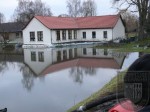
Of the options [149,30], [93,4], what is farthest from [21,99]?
[93,4]

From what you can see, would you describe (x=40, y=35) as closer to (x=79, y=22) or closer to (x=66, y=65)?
(x=79, y=22)

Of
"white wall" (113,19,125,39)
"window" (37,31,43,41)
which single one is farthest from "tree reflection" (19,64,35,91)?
"white wall" (113,19,125,39)

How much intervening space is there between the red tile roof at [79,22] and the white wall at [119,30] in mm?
955

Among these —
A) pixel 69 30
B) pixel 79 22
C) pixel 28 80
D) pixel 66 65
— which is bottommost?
pixel 28 80

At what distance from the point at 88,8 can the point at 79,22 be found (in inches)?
1756

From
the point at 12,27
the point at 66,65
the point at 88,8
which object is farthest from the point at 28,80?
the point at 88,8

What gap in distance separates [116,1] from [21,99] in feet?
101

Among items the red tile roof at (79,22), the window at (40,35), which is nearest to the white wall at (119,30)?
the red tile roof at (79,22)

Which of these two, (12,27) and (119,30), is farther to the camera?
(12,27)

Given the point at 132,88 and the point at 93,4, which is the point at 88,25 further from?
the point at 93,4

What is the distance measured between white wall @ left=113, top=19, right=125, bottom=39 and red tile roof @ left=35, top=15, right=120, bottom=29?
95 centimetres

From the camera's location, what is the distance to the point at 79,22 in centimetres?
4647

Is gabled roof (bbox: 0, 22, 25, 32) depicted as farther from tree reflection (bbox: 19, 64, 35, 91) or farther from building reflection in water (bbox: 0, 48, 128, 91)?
tree reflection (bbox: 19, 64, 35, 91)

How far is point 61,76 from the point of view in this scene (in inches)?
603
